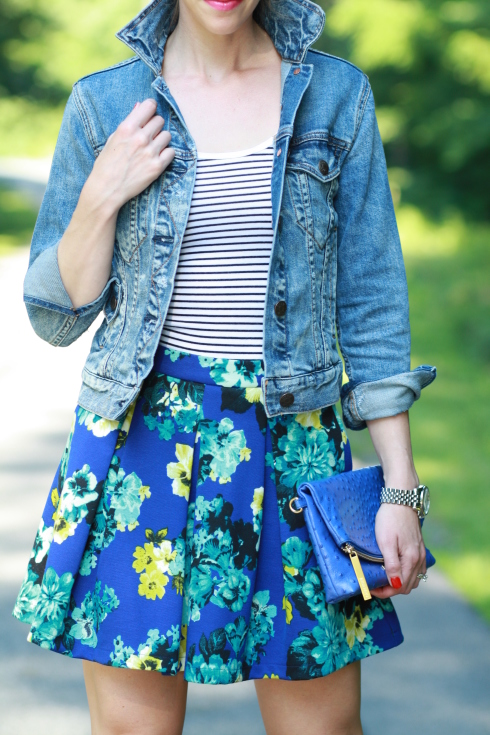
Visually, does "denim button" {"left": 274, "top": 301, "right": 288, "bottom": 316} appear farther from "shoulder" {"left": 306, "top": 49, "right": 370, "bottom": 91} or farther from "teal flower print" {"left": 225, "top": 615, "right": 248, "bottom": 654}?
"teal flower print" {"left": 225, "top": 615, "right": 248, "bottom": 654}

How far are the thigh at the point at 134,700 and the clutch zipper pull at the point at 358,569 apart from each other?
0.41 m

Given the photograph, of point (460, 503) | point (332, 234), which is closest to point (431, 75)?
point (460, 503)

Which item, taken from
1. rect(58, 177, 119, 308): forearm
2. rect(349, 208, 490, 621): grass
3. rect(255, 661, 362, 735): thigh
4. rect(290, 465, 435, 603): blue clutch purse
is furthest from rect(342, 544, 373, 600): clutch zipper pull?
rect(349, 208, 490, 621): grass

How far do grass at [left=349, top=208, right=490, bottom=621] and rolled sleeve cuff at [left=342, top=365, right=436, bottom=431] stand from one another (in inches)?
88.8

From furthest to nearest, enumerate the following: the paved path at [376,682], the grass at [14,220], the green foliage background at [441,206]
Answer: the grass at [14,220] < the green foliage background at [441,206] < the paved path at [376,682]

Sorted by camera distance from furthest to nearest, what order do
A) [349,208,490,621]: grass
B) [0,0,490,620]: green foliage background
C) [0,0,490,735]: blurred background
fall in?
[0,0,490,620]: green foliage background
[0,0,490,735]: blurred background
[349,208,490,621]: grass

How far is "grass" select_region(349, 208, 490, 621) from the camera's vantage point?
A: 451 centimetres

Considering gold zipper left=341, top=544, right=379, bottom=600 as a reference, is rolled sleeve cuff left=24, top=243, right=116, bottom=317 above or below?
above

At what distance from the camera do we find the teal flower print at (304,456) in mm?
1881

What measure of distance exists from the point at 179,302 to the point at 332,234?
0.32 m

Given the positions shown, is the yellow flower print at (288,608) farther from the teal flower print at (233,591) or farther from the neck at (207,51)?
the neck at (207,51)

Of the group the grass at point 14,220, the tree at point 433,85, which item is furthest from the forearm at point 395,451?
the grass at point 14,220

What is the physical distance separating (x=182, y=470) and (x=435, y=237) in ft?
42.4

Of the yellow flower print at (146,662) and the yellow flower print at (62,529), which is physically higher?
the yellow flower print at (62,529)
